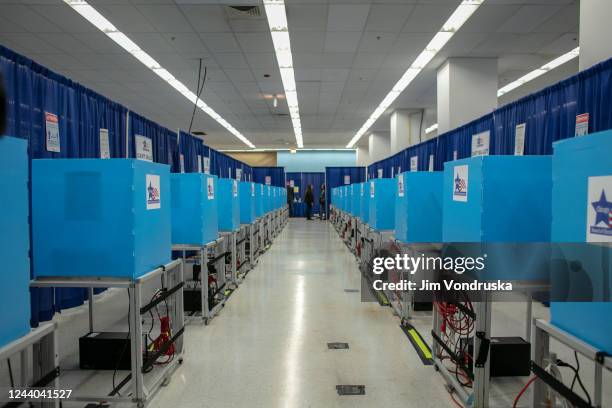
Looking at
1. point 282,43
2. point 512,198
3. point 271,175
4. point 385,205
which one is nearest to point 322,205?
point 271,175

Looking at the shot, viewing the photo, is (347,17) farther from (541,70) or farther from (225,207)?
(541,70)

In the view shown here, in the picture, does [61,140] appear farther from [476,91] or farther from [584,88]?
[476,91]

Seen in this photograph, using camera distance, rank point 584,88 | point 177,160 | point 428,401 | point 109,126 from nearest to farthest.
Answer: point 428,401 < point 584,88 < point 109,126 < point 177,160

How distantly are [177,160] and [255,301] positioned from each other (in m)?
2.92

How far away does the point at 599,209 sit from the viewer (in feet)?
4.43

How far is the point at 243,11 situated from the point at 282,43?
1289 millimetres

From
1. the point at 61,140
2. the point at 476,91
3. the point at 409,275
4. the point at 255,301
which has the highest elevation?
the point at 476,91

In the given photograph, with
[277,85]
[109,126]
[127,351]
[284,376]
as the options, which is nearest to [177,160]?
[109,126]

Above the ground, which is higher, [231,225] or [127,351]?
[231,225]

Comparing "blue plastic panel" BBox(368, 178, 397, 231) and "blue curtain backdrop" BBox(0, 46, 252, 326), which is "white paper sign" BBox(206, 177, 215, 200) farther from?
"blue plastic panel" BBox(368, 178, 397, 231)

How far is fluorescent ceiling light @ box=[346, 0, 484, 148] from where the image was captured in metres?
5.36

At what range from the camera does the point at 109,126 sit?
448cm

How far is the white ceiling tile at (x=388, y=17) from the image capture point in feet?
17.0

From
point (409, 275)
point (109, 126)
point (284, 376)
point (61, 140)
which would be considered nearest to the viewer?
point (284, 376)
